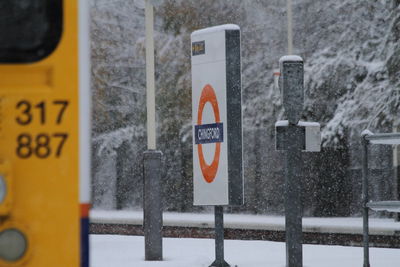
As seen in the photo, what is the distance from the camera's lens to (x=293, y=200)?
10.7 metres

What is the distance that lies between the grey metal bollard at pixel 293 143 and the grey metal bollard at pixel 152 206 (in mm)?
2940

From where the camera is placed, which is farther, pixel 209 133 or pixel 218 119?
pixel 209 133

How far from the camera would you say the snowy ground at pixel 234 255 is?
509 inches

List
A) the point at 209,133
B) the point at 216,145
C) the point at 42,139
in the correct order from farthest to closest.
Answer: the point at 209,133
the point at 216,145
the point at 42,139

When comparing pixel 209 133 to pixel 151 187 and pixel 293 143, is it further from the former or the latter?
pixel 151 187

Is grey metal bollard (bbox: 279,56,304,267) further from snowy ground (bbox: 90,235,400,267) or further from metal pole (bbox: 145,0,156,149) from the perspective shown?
metal pole (bbox: 145,0,156,149)

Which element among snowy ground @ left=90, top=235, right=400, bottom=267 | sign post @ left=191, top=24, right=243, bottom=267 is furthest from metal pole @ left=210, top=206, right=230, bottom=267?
snowy ground @ left=90, top=235, right=400, bottom=267

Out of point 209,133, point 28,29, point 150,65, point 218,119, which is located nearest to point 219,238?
point 209,133

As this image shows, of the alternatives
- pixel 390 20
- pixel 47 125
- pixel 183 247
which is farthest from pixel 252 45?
pixel 47 125

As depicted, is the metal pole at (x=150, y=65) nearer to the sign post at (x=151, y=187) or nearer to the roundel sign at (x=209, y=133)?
the sign post at (x=151, y=187)

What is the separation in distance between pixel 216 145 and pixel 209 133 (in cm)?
22

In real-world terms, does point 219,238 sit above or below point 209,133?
below

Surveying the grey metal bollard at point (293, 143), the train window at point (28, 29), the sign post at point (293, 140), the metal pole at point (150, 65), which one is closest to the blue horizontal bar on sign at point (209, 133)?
the sign post at point (293, 140)

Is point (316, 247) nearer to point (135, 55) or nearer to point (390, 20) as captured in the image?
point (390, 20)
